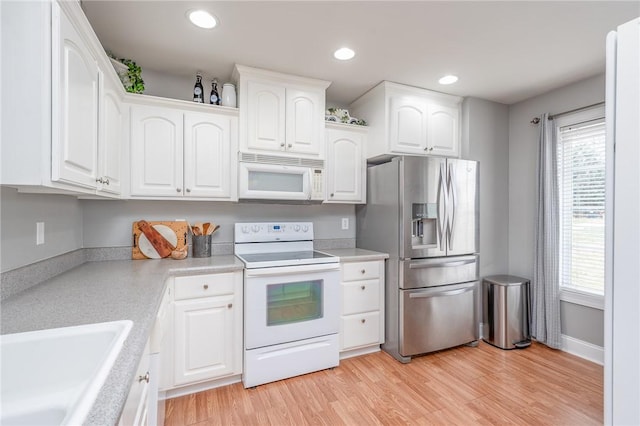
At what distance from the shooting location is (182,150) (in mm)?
2236

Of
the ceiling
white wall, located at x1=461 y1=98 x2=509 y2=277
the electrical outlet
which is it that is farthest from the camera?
white wall, located at x1=461 y1=98 x2=509 y2=277

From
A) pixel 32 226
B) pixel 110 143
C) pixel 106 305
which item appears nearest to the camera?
pixel 106 305

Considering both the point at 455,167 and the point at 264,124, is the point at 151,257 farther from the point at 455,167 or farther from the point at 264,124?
the point at 455,167

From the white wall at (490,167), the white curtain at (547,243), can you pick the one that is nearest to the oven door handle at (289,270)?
the white wall at (490,167)

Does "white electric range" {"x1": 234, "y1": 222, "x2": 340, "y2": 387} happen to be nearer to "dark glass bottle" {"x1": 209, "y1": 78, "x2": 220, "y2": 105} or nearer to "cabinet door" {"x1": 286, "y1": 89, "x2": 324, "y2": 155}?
"cabinet door" {"x1": 286, "y1": 89, "x2": 324, "y2": 155}

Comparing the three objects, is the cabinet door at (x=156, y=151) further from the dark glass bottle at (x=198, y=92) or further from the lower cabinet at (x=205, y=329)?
the lower cabinet at (x=205, y=329)

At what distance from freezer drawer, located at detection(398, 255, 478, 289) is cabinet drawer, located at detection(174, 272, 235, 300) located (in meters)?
1.37

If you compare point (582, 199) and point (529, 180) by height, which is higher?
point (529, 180)

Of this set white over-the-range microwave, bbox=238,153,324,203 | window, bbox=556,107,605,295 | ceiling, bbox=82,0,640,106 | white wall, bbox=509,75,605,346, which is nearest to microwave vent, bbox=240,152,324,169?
white over-the-range microwave, bbox=238,153,324,203

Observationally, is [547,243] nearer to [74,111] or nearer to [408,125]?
[408,125]

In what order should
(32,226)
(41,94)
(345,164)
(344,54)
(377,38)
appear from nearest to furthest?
(41,94), (32,226), (377,38), (344,54), (345,164)

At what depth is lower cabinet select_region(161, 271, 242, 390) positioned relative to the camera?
1.91 m

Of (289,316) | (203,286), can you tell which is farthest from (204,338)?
(289,316)

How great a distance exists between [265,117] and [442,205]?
5.48 feet
